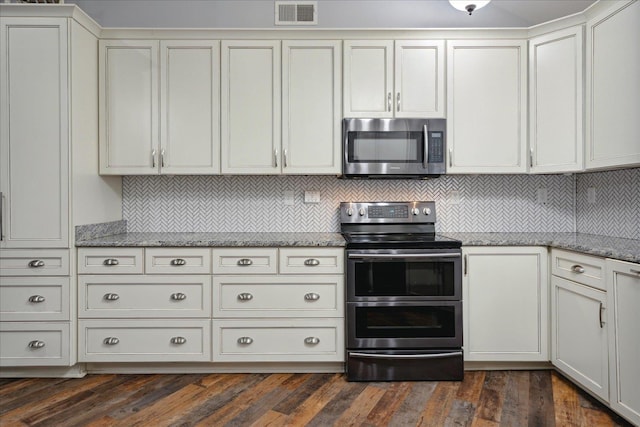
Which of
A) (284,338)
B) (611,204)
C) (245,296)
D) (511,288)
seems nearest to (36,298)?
(245,296)

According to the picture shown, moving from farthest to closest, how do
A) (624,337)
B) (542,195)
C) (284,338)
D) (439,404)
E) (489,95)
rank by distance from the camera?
(542,195), (489,95), (284,338), (439,404), (624,337)

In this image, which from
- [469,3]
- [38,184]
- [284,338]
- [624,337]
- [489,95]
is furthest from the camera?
A: [489,95]

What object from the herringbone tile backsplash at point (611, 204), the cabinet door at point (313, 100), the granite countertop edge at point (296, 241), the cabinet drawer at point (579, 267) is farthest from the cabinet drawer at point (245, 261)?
the herringbone tile backsplash at point (611, 204)

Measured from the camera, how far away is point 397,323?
2.53m

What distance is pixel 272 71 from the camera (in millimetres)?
2809

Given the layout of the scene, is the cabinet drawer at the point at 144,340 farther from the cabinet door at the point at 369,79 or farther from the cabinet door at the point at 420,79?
the cabinet door at the point at 420,79

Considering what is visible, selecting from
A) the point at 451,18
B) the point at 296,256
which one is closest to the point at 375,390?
the point at 296,256

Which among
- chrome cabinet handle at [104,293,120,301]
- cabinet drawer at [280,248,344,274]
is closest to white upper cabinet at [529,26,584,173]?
cabinet drawer at [280,248,344,274]

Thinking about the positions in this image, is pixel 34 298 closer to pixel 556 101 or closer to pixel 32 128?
pixel 32 128

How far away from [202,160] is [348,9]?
163 centimetres

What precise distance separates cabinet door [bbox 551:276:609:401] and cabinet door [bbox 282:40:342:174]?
1.60 meters

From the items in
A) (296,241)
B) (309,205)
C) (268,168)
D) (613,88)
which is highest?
(613,88)

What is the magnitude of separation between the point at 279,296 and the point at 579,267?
175cm

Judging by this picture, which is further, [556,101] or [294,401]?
[556,101]
